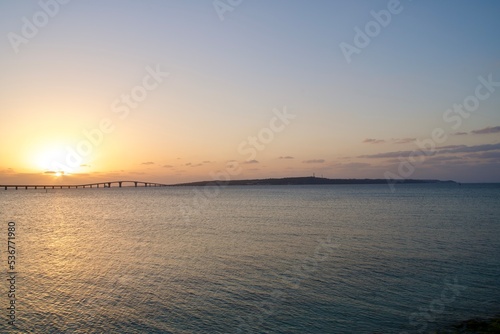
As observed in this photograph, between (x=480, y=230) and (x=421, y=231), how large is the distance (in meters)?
7.76

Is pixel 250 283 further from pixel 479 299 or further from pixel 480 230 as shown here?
pixel 480 230

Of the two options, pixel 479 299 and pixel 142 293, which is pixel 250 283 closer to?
pixel 142 293

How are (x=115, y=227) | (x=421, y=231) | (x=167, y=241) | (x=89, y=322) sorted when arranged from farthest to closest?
(x=115, y=227)
(x=421, y=231)
(x=167, y=241)
(x=89, y=322)

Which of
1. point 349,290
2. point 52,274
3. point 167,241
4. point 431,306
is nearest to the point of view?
point 431,306

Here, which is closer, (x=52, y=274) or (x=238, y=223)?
(x=52, y=274)

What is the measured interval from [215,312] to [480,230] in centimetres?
4179

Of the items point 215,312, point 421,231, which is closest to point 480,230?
point 421,231

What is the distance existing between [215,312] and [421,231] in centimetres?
3580

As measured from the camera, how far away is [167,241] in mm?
43344

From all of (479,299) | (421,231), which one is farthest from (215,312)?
(421,231)

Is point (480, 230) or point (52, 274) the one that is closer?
point (52, 274)

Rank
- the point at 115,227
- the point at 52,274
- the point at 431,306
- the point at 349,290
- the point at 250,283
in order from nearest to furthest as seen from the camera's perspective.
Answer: the point at 431,306 < the point at 349,290 < the point at 250,283 < the point at 52,274 < the point at 115,227

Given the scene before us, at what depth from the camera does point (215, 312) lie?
20359mm

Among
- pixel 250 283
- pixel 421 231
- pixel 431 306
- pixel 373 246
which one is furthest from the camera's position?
pixel 421 231
